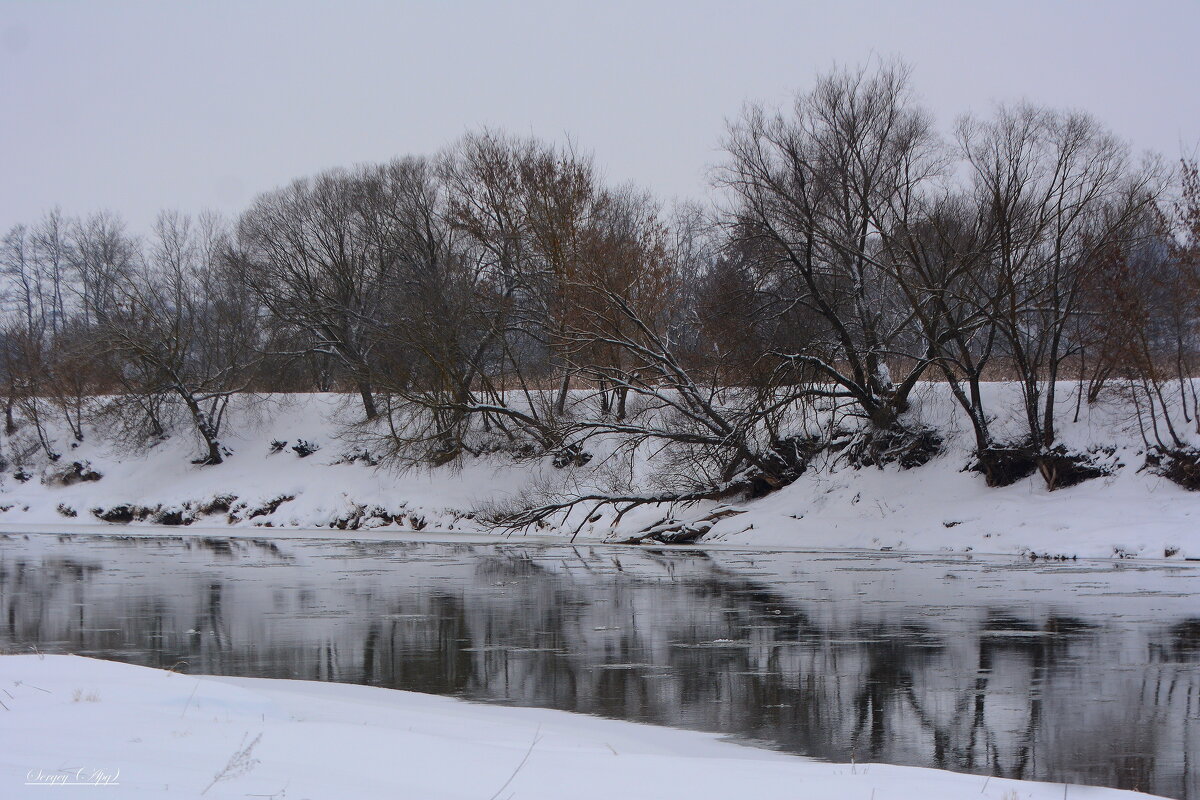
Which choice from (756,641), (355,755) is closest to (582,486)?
(756,641)

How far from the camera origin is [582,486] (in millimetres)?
33594

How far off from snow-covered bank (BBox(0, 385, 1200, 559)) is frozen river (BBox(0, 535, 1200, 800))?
2.38 m

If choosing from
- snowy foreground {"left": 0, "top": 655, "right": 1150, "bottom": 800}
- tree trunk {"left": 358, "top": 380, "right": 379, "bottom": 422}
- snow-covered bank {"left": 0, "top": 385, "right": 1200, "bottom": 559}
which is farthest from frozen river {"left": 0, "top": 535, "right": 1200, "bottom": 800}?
tree trunk {"left": 358, "top": 380, "right": 379, "bottom": 422}

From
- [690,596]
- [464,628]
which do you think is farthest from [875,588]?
[464,628]

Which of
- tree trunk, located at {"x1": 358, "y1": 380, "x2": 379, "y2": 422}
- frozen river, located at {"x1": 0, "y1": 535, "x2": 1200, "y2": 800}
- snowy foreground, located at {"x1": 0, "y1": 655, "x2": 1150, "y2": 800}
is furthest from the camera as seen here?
tree trunk, located at {"x1": 358, "y1": 380, "x2": 379, "y2": 422}

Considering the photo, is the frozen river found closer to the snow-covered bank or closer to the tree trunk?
the snow-covered bank

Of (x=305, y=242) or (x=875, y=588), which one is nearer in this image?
(x=875, y=588)

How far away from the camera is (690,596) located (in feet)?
60.4

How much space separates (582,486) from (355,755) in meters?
27.1

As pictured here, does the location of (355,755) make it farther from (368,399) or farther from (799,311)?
(368,399)

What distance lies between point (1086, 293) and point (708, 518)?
11727 mm

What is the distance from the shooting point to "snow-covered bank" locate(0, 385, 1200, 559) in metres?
25.0

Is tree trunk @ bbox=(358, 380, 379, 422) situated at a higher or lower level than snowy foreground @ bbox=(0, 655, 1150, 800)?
higher

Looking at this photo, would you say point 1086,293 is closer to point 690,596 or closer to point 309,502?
point 690,596
